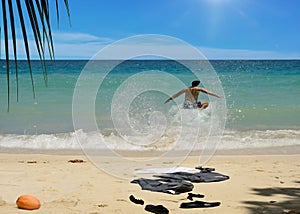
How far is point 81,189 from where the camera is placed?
14.8 ft

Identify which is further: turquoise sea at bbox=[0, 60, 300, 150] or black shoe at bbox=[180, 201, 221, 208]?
turquoise sea at bbox=[0, 60, 300, 150]

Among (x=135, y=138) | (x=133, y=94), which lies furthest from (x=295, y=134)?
(x=133, y=94)

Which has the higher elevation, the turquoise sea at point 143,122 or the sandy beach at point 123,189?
the turquoise sea at point 143,122

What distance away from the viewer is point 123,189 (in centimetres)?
456

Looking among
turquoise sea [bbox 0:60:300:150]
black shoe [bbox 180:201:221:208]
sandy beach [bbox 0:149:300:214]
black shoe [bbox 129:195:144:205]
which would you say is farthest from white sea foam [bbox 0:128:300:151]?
black shoe [bbox 180:201:221:208]

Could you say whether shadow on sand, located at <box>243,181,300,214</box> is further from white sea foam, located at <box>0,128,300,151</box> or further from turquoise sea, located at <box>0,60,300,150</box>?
white sea foam, located at <box>0,128,300,151</box>

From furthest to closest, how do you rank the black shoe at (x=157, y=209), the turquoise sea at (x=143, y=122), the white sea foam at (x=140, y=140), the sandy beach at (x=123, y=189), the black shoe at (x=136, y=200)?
1. the turquoise sea at (x=143, y=122)
2. the white sea foam at (x=140, y=140)
3. the black shoe at (x=136, y=200)
4. the sandy beach at (x=123, y=189)
5. the black shoe at (x=157, y=209)

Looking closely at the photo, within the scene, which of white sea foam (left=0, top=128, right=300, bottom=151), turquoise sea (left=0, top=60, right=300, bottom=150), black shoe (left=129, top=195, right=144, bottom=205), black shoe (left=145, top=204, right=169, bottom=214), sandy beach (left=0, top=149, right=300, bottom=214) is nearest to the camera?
black shoe (left=145, top=204, right=169, bottom=214)

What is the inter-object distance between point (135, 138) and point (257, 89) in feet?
43.4

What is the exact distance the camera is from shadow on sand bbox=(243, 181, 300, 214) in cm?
372

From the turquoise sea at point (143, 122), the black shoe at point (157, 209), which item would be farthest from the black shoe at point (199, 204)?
the turquoise sea at point (143, 122)

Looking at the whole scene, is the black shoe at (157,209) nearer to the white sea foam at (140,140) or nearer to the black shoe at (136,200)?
the black shoe at (136,200)

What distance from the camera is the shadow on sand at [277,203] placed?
3.72 metres

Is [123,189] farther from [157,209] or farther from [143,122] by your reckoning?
[143,122]
